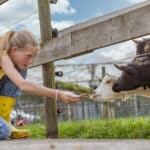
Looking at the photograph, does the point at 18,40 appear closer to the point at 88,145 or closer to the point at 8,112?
the point at 8,112

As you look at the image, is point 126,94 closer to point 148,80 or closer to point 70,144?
point 148,80

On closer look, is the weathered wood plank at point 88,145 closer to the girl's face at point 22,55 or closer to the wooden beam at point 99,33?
the girl's face at point 22,55

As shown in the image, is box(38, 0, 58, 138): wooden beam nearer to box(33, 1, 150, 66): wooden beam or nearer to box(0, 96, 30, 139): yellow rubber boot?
box(33, 1, 150, 66): wooden beam

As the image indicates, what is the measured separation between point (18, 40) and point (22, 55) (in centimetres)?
8

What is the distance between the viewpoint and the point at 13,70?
2.85 m

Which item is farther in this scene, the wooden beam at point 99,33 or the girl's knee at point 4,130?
the wooden beam at point 99,33

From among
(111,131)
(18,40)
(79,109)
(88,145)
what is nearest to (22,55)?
(18,40)

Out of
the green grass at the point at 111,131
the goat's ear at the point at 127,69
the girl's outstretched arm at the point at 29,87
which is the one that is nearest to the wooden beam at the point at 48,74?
the green grass at the point at 111,131

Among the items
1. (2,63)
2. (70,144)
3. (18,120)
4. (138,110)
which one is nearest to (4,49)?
(2,63)

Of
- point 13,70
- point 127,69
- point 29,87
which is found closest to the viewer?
point 29,87

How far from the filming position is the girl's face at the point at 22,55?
2955mm

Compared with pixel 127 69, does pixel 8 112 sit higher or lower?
lower

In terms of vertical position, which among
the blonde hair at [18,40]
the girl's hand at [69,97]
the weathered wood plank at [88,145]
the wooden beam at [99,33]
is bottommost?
the weathered wood plank at [88,145]

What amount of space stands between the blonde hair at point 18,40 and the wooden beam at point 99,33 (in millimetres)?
774
